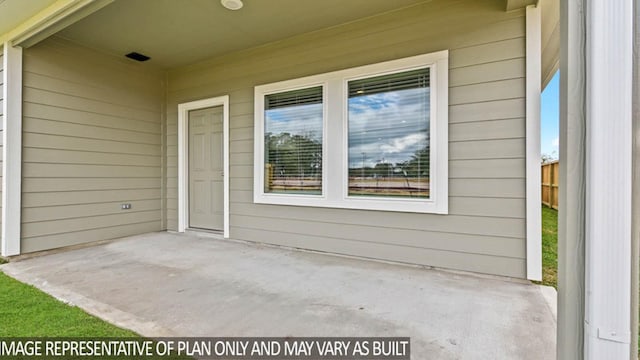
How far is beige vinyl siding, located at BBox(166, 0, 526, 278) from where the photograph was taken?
9.59 feet

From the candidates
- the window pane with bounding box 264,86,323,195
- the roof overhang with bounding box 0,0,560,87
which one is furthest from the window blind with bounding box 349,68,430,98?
the roof overhang with bounding box 0,0,560,87

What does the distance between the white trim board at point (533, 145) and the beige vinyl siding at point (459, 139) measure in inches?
2.0

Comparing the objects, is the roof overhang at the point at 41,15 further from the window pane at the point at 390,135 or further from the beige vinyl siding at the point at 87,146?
the window pane at the point at 390,135

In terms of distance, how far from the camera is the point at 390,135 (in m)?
3.48

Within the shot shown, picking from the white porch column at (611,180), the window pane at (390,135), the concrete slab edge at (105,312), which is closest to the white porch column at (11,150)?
the concrete slab edge at (105,312)

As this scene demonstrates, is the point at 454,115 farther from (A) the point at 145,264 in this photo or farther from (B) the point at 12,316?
A: (B) the point at 12,316

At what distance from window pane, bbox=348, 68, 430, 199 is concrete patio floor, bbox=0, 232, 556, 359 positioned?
85 centimetres

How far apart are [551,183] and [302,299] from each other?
26.2ft

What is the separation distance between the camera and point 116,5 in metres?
3.27

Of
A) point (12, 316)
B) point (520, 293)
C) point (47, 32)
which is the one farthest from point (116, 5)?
point (520, 293)

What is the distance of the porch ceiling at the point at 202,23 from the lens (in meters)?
3.28

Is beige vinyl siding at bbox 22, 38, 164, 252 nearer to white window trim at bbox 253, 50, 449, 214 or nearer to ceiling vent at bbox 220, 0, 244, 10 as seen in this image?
white window trim at bbox 253, 50, 449, 214

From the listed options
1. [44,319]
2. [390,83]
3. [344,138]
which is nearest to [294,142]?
[344,138]

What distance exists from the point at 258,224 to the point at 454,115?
2.73 meters
